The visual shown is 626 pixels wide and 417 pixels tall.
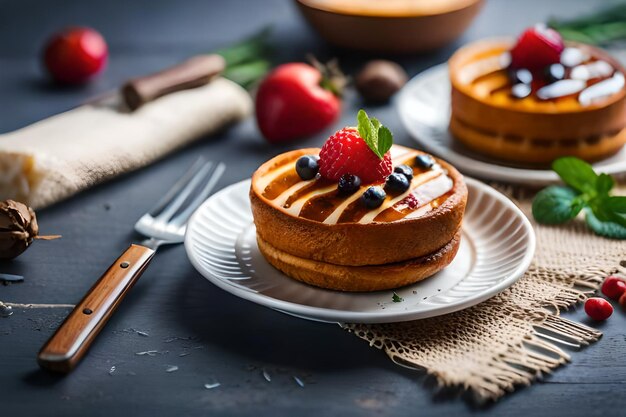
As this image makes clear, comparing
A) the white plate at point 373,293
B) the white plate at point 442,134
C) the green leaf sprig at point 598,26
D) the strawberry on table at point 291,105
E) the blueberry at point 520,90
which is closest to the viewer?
the white plate at point 373,293

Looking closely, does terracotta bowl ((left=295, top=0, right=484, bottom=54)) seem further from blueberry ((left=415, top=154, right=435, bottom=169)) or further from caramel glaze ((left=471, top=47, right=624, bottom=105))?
blueberry ((left=415, top=154, right=435, bottom=169))

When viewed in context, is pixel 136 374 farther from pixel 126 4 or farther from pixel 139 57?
pixel 126 4

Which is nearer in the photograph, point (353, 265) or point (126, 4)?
point (353, 265)

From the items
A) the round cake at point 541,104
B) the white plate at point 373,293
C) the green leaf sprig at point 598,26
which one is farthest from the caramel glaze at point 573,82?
the green leaf sprig at point 598,26

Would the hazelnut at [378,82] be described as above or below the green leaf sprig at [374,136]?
below

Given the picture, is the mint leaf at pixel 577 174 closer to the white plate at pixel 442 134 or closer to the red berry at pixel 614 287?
the white plate at pixel 442 134

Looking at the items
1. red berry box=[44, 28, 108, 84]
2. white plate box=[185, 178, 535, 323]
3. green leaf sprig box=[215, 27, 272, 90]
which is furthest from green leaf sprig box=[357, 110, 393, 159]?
red berry box=[44, 28, 108, 84]

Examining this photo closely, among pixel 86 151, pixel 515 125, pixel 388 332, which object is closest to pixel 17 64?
pixel 86 151
